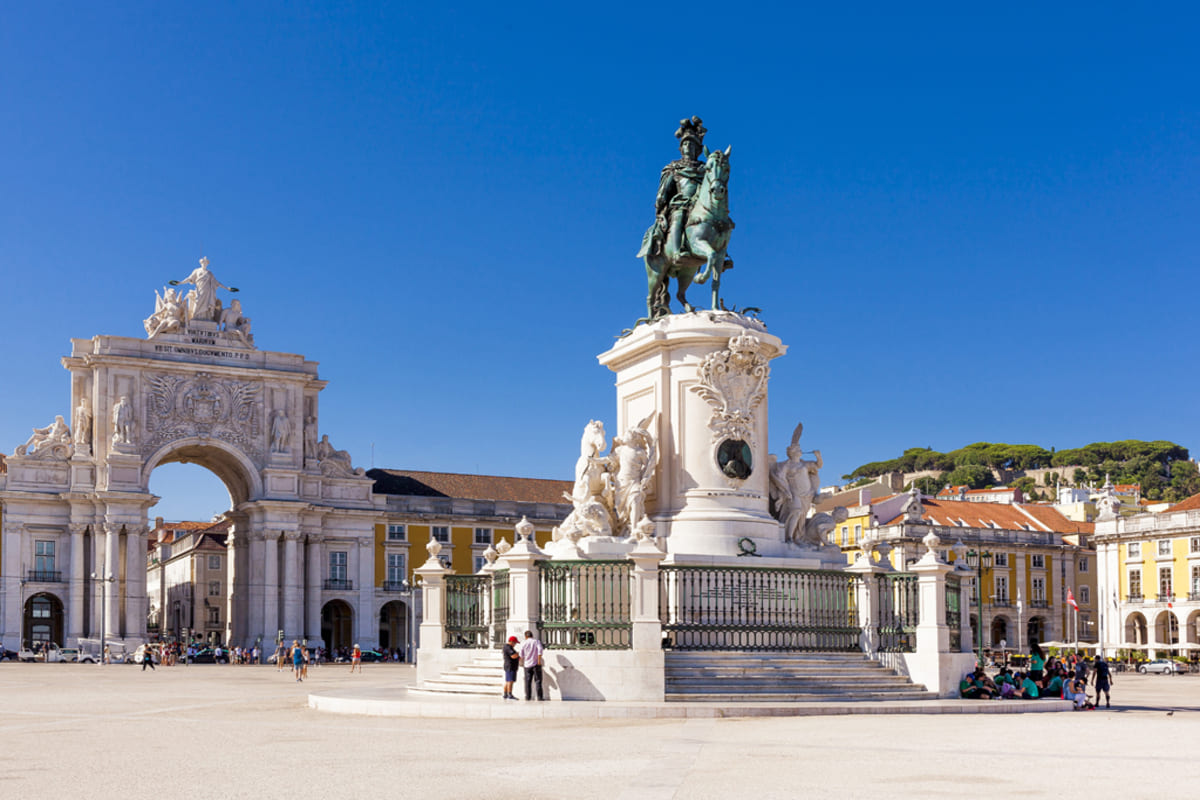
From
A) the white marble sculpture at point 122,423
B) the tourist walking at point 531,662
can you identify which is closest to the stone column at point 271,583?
the white marble sculpture at point 122,423

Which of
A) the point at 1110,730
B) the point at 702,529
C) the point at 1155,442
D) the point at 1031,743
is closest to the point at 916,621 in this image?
the point at 702,529

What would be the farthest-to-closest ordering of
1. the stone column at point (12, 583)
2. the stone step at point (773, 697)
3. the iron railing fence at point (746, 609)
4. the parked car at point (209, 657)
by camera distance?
1. the stone column at point (12, 583)
2. the parked car at point (209, 657)
3. the iron railing fence at point (746, 609)
4. the stone step at point (773, 697)

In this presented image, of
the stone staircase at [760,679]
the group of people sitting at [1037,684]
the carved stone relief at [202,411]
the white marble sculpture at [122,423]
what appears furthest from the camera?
the carved stone relief at [202,411]

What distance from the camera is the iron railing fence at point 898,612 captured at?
64.4ft

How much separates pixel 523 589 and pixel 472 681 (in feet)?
5.74

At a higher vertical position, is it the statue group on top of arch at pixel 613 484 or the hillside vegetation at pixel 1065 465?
the hillside vegetation at pixel 1065 465

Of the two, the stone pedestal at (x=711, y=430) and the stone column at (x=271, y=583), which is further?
the stone column at (x=271, y=583)

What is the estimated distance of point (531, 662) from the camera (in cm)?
1755

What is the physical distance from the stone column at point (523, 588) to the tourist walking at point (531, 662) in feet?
2.17

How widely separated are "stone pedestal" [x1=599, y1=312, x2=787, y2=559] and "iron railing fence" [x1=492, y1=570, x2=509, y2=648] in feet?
7.28

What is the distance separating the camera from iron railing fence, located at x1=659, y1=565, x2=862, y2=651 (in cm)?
1859

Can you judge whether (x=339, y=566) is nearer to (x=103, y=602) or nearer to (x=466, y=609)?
(x=103, y=602)

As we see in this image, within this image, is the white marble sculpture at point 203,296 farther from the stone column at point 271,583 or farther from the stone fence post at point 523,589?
the stone fence post at point 523,589

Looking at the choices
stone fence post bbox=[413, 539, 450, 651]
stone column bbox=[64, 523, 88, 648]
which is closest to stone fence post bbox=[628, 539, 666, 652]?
stone fence post bbox=[413, 539, 450, 651]
